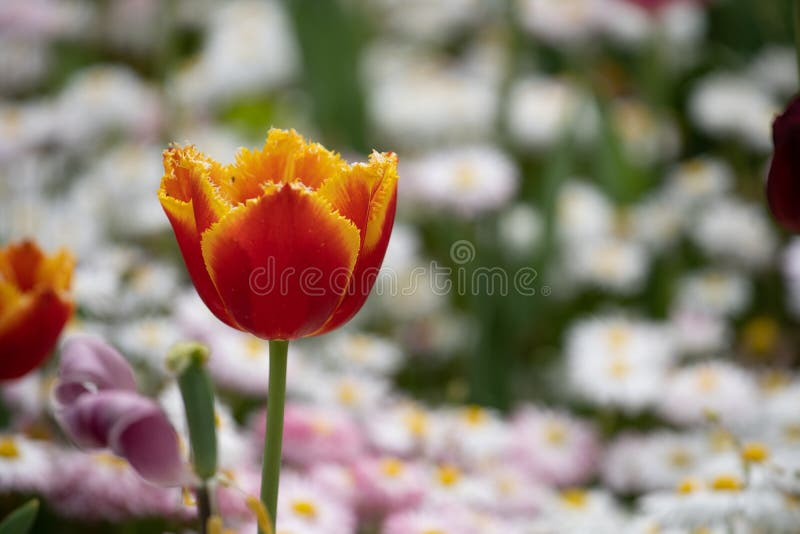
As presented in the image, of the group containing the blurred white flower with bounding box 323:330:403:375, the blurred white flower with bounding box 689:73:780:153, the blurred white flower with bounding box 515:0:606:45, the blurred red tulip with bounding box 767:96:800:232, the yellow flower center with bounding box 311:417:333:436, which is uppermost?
the blurred white flower with bounding box 515:0:606:45

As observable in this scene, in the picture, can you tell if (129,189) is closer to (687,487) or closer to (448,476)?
(448,476)

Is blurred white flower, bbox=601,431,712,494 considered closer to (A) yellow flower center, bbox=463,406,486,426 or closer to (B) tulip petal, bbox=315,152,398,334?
(A) yellow flower center, bbox=463,406,486,426

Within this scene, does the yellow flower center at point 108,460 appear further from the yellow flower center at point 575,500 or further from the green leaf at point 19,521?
the yellow flower center at point 575,500

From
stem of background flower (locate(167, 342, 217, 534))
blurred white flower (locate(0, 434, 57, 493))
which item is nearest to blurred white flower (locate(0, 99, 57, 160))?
blurred white flower (locate(0, 434, 57, 493))

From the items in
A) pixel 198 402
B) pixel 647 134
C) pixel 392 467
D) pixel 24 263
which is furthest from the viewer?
pixel 647 134

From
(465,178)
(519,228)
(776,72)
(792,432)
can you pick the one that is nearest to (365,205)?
(792,432)

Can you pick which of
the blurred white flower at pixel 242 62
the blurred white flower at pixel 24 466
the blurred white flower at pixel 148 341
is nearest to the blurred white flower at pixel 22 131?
Result: the blurred white flower at pixel 242 62

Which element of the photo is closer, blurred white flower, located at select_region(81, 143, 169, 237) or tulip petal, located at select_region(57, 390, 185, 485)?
tulip petal, located at select_region(57, 390, 185, 485)
